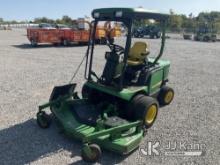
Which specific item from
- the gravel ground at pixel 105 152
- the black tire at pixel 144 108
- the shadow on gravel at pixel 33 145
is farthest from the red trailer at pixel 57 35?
the shadow on gravel at pixel 33 145

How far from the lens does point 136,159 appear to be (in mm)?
4617

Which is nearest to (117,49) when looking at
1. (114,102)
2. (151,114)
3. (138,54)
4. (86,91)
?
(138,54)

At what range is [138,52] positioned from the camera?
6312 mm

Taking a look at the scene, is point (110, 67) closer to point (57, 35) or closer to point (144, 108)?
point (144, 108)

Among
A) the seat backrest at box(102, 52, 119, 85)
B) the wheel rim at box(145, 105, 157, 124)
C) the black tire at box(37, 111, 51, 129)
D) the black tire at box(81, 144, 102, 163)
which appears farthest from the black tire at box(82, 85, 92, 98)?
the black tire at box(81, 144, 102, 163)

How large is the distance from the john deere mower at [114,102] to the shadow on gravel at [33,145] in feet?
0.59

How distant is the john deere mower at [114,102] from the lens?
4.59 metres

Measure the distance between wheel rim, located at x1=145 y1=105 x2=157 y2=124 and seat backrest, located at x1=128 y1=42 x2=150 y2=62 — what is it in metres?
1.13

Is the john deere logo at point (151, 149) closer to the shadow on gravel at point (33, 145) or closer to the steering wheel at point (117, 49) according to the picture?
the shadow on gravel at point (33, 145)

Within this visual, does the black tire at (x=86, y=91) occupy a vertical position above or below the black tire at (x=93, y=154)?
above

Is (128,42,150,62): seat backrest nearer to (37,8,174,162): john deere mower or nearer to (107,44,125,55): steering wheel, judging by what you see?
(37,8,174,162): john deere mower

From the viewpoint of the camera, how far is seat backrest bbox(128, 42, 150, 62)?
625cm

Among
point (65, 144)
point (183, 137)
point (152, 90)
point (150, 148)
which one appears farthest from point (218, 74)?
point (65, 144)

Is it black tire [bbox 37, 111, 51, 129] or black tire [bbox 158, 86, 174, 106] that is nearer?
black tire [bbox 37, 111, 51, 129]
